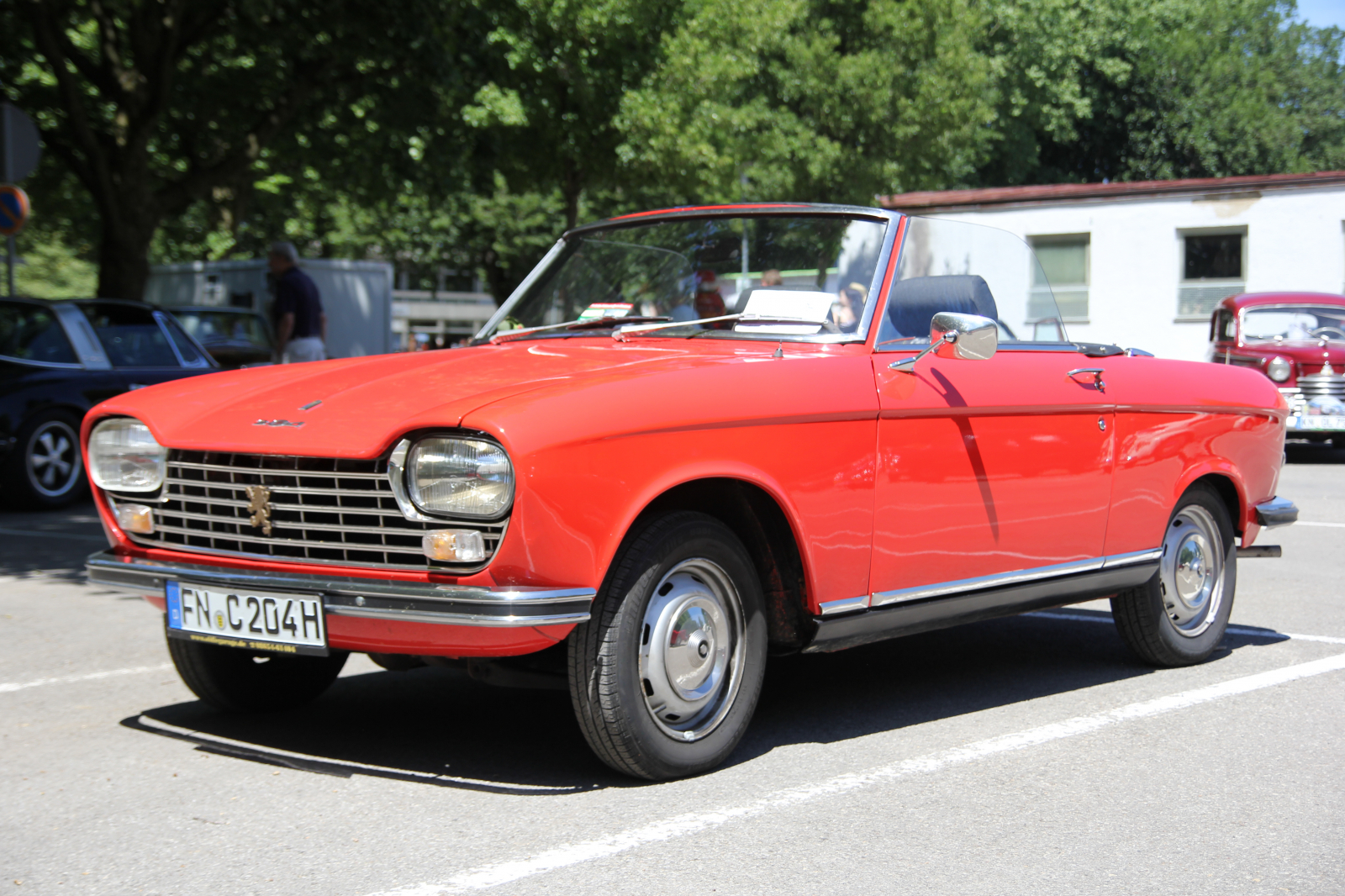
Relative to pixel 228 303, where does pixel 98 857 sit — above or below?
below

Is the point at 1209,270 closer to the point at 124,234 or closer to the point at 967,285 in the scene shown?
the point at 124,234

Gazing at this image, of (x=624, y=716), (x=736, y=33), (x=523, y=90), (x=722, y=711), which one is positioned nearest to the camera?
(x=624, y=716)

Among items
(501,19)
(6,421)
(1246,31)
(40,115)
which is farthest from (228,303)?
(1246,31)

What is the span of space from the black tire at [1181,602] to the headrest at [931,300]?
3.98 ft

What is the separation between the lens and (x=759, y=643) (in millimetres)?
4074

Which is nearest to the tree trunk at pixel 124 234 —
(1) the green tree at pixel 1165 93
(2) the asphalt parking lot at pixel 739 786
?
(2) the asphalt parking lot at pixel 739 786

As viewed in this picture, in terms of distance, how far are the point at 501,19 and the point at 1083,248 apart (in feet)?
45.3

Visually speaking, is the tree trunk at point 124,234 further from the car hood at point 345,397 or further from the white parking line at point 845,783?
the white parking line at point 845,783

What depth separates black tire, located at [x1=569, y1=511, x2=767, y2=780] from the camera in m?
3.63

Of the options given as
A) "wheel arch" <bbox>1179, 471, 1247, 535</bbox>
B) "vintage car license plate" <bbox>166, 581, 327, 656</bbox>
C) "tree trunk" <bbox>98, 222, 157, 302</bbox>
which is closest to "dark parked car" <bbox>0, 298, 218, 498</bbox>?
"tree trunk" <bbox>98, 222, 157, 302</bbox>

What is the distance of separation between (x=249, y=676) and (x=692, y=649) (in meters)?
1.63

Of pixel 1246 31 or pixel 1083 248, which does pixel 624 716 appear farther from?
pixel 1246 31

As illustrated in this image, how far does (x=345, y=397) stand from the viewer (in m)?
3.85

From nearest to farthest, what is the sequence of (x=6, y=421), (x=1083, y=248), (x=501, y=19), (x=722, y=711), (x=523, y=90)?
(x=722, y=711) → (x=6, y=421) → (x=501, y=19) → (x=523, y=90) → (x=1083, y=248)
